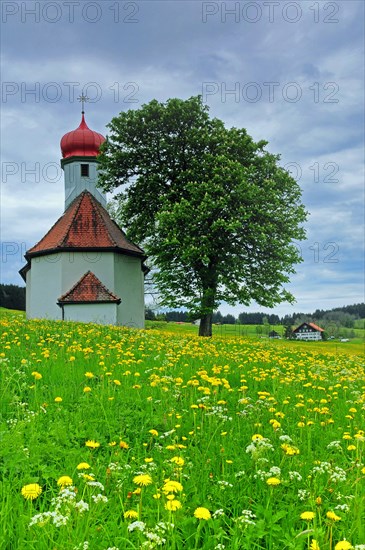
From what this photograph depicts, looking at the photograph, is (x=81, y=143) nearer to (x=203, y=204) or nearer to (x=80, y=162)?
(x=80, y=162)

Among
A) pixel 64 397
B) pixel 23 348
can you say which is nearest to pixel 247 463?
pixel 64 397

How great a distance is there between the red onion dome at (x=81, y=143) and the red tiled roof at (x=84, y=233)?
449 cm

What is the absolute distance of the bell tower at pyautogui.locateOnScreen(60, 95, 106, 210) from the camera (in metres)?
35.6

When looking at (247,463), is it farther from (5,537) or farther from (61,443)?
(5,537)

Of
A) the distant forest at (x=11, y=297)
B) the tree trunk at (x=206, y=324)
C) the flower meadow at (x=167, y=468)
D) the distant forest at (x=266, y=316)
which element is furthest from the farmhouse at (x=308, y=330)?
the flower meadow at (x=167, y=468)

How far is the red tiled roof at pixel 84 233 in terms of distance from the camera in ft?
99.5

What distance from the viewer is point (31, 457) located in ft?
13.1

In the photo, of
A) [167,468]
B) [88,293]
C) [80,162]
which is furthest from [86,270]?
[167,468]

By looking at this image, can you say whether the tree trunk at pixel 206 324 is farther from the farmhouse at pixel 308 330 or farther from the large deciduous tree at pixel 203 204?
the farmhouse at pixel 308 330

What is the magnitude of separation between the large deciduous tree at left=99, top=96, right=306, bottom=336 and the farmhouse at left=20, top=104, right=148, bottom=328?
2.31m

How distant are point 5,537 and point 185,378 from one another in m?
A: 4.67

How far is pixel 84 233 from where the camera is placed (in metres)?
31.2

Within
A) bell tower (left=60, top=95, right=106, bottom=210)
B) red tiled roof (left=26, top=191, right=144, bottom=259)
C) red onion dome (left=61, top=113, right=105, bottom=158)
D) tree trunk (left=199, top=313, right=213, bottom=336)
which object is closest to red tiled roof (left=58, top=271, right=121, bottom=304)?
red tiled roof (left=26, top=191, right=144, bottom=259)

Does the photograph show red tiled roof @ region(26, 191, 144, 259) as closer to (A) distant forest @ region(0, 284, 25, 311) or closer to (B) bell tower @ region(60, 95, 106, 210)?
(B) bell tower @ region(60, 95, 106, 210)
